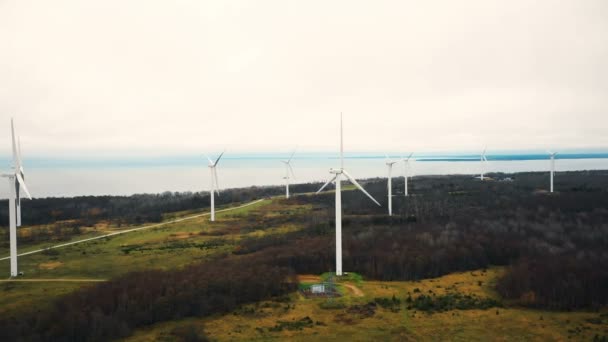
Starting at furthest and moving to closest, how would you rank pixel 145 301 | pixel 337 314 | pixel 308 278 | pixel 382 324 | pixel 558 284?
pixel 308 278 → pixel 558 284 → pixel 145 301 → pixel 337 314 → pixel 382 324

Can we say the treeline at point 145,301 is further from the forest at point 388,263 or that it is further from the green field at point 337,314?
the green field at point 337,314

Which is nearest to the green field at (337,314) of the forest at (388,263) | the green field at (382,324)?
the green field at (382,324)

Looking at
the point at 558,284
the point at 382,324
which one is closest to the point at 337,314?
the point at 382,324

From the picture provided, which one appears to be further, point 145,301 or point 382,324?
point 145,301

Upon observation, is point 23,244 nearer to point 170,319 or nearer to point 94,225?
point 94,225

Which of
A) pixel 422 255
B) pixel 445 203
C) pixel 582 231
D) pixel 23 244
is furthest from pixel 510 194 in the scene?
pixel 23 244

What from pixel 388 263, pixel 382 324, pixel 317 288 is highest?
pixel 388 263

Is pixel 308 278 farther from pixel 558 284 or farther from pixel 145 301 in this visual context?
pixel 558 284
